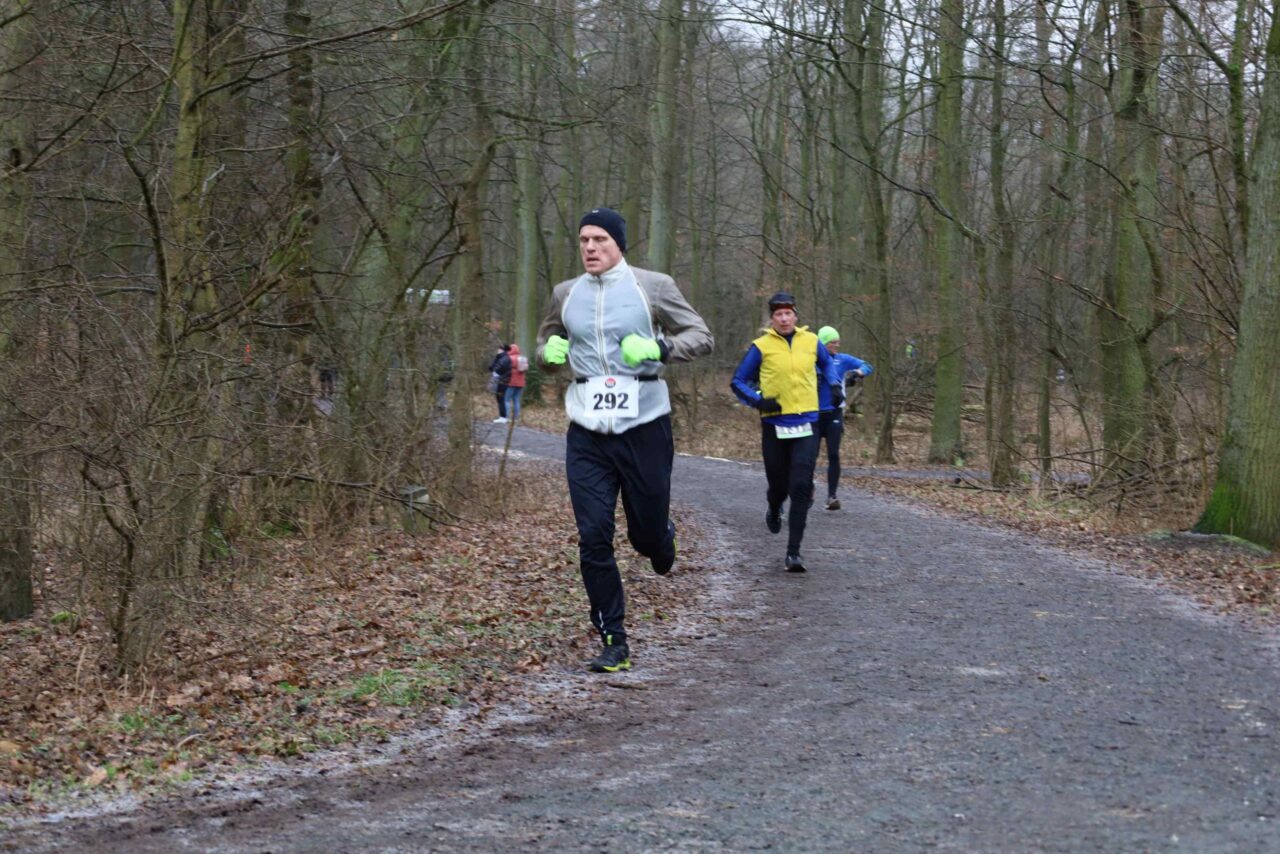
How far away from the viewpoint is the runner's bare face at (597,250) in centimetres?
723

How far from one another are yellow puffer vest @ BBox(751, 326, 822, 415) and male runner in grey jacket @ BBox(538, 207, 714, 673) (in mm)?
3432

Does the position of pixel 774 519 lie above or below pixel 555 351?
below

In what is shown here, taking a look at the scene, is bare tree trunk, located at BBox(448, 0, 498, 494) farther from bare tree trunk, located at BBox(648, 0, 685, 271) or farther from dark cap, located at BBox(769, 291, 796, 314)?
bare tree trunk, located at BBox(648, 0, 685, 271)

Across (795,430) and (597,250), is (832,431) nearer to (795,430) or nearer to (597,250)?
(795,430)

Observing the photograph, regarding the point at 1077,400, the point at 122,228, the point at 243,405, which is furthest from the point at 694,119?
the point at 243,405

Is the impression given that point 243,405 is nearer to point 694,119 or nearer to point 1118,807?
point 1118,807

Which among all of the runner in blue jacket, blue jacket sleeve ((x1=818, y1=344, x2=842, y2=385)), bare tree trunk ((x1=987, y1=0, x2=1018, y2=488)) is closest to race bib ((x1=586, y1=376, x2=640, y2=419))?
blue jacket sleeve ((x1=818, y1=344, x2=842, y2=385))

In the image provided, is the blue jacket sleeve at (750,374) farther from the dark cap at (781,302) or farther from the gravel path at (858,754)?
the gravel path at (858,754)

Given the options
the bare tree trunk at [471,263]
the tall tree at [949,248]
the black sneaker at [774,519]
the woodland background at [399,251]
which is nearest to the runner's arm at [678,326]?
the woodland background at [399,251]

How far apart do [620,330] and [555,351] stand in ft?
1.17

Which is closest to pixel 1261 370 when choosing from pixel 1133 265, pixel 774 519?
pixel 774 519

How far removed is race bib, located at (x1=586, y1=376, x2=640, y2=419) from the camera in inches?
282

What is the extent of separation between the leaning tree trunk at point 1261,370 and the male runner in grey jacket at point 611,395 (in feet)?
23.0

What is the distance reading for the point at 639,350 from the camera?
7.00m
